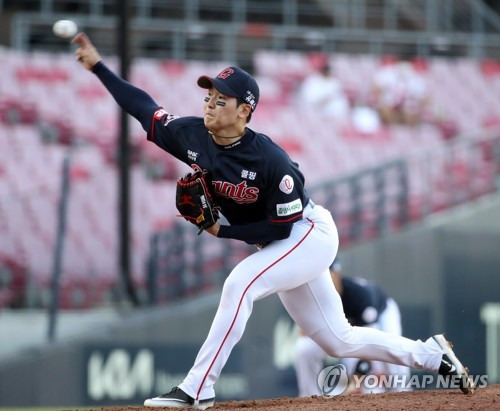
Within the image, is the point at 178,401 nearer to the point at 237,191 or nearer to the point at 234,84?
the point at 237,191

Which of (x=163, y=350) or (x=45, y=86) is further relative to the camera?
(x=45, y=86)

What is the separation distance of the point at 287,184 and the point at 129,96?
3.48 ft

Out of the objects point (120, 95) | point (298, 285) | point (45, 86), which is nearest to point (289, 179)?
point (298, 285)

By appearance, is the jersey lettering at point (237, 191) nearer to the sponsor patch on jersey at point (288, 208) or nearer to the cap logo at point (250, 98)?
the sponsor patch on jersey at point (288, 208)

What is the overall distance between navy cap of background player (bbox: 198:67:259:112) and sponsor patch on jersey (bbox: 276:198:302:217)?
0.53m

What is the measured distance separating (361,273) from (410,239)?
2.19 ft

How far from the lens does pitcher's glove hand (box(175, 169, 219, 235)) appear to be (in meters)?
4.87

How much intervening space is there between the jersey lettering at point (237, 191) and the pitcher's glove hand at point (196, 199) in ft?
0.21

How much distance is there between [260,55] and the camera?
1376 cm

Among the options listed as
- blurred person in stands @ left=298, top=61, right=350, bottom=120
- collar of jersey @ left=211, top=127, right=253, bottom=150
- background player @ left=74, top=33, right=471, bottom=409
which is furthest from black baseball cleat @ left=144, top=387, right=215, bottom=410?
blurred person in stands @ left=298, top=61, right=350, bottom=120

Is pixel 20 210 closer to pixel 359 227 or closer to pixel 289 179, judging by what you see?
pixel 359 227

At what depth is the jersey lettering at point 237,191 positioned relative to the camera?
193 inches

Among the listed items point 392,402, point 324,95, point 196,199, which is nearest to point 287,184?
→ point 196,199

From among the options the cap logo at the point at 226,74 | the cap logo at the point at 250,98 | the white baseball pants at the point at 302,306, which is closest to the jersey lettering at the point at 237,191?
the white baseball pants at the point at 302,306
